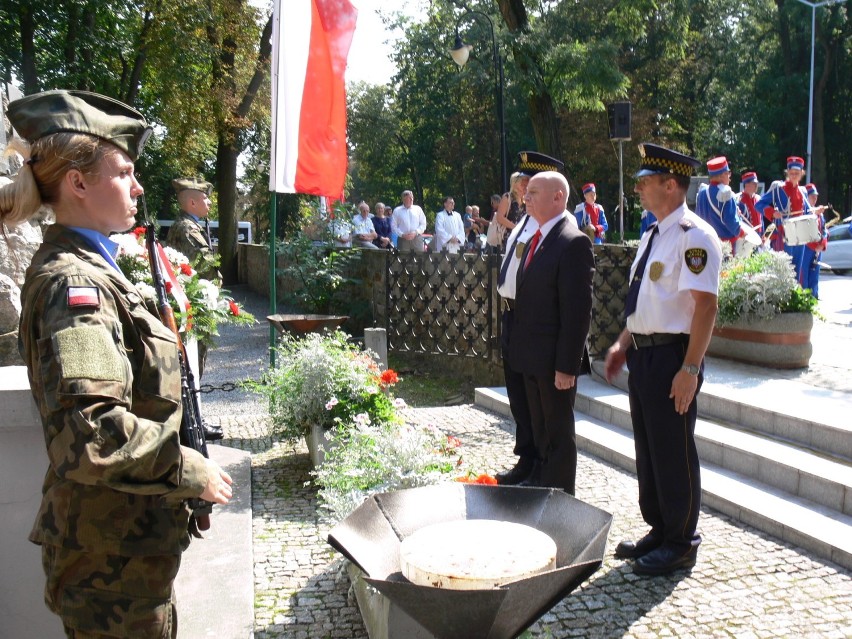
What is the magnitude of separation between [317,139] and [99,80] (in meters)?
8.90

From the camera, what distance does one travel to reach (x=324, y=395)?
561 cm

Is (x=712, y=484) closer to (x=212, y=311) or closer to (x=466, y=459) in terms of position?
(x=466, y=459)

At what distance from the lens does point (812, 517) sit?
14.8ft

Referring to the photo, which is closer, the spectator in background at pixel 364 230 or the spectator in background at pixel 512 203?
the spectator in background at pixel 512 203

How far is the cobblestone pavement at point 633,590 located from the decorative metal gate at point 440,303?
13.9 ft

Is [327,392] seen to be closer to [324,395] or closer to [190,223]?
[324,395]

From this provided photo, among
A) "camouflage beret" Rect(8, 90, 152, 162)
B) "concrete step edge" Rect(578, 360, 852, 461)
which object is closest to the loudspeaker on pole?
"concrete step edge" Rect(578, 360, 852, 461)

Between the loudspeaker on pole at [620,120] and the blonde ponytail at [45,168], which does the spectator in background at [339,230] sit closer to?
the loudspeaker on pole at [620,120]

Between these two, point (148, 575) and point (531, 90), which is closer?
point (148, 575)

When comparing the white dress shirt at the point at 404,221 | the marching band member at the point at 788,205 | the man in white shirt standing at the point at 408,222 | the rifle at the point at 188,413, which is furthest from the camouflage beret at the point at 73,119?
the white dress shirt at the point at 404,221

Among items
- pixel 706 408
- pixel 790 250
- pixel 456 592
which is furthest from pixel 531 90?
pixel 456 592

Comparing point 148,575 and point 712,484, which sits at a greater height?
point 148,575

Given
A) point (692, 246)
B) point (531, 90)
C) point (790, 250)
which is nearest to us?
point (692, 246)

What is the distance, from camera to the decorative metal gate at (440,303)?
9406 mm
